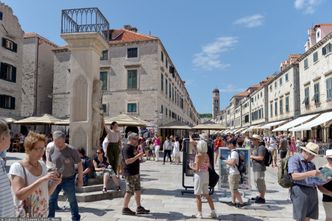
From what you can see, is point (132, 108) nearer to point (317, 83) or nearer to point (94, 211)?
point (317, 83)

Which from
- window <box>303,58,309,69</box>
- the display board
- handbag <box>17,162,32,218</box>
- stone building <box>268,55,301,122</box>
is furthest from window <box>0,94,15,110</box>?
stone building <box>268,55,301,122</box>

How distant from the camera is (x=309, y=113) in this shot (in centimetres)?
3297

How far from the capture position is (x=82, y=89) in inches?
350

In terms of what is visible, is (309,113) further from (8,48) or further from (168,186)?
(8,48)


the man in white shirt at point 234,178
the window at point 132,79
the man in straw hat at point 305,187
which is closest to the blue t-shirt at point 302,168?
the man in straw hat at point 305,187

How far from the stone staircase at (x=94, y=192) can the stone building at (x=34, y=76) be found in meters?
28.4

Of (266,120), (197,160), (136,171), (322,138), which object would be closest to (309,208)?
(197,160)

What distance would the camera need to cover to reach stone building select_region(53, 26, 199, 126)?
31391 millimetres

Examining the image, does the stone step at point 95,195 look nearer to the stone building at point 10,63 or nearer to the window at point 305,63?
the stone building at point 10,63

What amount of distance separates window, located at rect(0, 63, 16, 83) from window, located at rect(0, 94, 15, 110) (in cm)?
170

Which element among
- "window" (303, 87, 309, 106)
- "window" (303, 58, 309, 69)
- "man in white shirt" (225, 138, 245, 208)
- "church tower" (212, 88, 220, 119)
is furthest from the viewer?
"church tower" (212, 88, 220, 119)

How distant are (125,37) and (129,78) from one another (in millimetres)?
Answer: 4684

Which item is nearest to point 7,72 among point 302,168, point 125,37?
point 125,37

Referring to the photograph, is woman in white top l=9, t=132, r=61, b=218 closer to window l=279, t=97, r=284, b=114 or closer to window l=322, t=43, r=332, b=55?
window l=322, t=43, r=332, b=55
